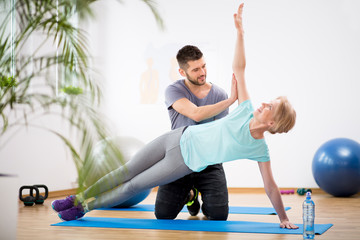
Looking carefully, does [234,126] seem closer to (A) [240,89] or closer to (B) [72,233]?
(A) [240,89]

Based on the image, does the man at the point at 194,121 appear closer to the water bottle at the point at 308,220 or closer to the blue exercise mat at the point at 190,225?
the blue exercise mat at the point at 190,225

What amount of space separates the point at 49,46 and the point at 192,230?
Answer: 4002 mm

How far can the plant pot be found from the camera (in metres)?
1.94

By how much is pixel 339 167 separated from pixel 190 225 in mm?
2535

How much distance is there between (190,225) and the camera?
309 cm

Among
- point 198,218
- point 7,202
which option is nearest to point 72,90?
point 7,202

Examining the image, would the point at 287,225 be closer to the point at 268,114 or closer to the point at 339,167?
the point at 268,114

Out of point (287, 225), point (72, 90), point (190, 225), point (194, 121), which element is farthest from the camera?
point (194, 121)

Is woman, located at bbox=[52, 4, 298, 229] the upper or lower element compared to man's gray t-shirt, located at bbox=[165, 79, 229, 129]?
lower

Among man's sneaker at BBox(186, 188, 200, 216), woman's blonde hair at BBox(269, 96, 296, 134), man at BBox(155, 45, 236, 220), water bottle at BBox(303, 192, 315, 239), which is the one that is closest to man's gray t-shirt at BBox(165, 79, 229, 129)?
man at BBox(155, 45, 236, 220)

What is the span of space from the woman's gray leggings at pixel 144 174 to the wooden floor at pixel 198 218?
0.27 meters

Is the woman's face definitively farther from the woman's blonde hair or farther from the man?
the man

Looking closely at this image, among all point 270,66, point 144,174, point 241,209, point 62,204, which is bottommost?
point 241,209

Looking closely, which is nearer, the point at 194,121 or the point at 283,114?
the point at 283,114
